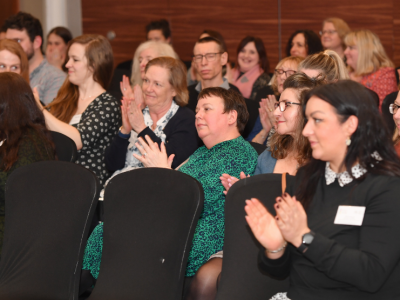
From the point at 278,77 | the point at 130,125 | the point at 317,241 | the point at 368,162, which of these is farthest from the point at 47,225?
the point at 278,77

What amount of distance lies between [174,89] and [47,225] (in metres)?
1.39

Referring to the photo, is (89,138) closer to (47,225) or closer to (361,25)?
(47,225)

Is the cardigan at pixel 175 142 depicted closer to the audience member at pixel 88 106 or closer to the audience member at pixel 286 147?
the audience member at pixel 88 106

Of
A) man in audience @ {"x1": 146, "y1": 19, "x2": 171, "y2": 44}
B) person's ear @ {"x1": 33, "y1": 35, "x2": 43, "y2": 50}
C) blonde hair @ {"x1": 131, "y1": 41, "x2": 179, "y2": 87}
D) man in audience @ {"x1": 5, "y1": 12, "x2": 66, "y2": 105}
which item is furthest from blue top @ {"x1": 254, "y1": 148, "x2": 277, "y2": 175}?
man in audience @ {"x1": 146, "y1": 19, "x2": 171, "y2": 44}

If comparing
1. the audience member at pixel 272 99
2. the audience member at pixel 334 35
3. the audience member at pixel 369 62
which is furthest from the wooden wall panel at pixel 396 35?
the audience member at pixel 272 99

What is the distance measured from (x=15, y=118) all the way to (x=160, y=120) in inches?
38.7

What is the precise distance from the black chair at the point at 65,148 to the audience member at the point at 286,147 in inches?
37.7

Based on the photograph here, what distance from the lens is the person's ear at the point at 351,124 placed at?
1541 mm

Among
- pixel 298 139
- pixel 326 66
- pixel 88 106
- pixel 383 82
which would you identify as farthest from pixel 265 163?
pixel 383 82

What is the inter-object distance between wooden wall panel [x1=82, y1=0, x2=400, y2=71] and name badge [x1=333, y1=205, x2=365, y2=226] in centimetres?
469

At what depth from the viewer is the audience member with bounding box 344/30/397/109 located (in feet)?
13.9

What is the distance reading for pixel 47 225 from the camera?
2201 millimetres

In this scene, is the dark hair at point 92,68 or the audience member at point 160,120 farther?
the dark hair at point 92,68

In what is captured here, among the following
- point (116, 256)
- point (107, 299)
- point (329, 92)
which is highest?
point (329, 92)
